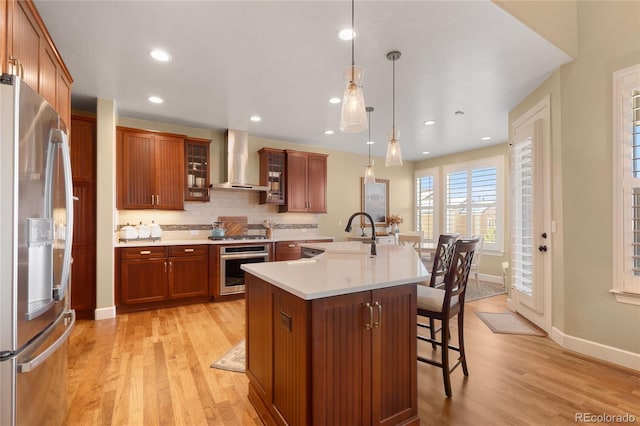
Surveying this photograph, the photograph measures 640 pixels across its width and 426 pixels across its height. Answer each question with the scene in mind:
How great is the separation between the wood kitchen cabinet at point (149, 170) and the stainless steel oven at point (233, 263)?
987 millimetres

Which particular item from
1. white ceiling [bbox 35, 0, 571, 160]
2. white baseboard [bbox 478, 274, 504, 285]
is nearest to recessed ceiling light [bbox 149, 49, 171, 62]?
white ceiling [bbox 35, 0, 571, 160]

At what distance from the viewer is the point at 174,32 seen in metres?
2.37

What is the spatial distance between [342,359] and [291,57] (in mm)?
2510

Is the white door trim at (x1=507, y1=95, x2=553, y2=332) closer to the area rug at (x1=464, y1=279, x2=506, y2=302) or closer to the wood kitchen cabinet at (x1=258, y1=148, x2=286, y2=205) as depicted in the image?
the area rug at (x1=464, y1=279, x2=506, y2=302)

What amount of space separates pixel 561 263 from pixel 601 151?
3.55 feet

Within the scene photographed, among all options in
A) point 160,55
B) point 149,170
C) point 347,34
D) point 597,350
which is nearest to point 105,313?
point 149,170

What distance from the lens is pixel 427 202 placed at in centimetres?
727

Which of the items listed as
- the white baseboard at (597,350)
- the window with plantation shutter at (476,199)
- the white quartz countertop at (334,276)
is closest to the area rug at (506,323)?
the white baseboard at (597,350)

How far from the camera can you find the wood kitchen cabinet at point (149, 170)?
4.11 m

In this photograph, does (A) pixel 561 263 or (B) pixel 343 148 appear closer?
(A) pixel 561 263

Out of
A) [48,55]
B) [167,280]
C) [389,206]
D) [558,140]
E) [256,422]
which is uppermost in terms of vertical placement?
[48,55]

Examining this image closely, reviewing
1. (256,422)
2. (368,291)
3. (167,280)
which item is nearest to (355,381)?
(368,291)

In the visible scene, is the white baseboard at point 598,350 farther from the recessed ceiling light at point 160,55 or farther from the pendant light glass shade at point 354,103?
the recessed ceiling light at point 160,55

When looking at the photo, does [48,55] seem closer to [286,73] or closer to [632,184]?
[286,73]
